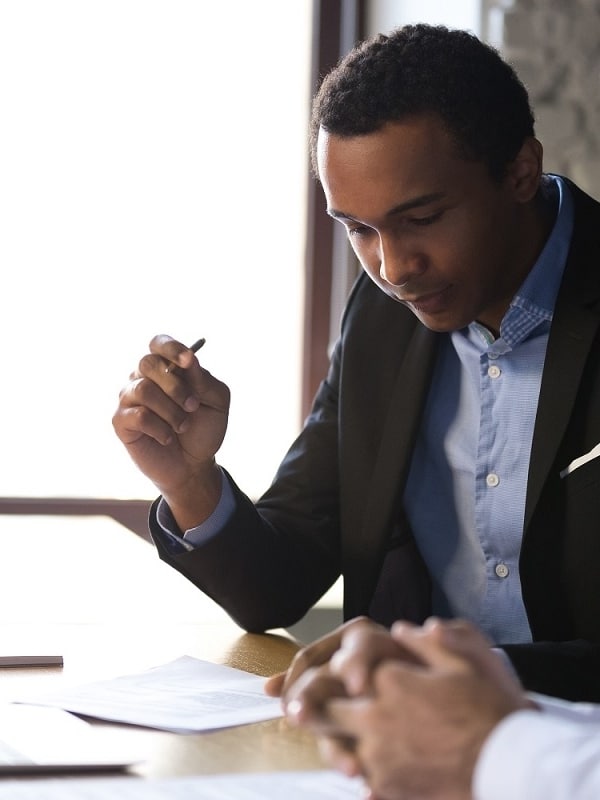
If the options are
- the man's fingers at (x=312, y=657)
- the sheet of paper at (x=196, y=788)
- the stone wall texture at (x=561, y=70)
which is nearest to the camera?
the sheet of paper at (x=196, y=788)

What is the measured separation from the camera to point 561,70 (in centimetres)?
299

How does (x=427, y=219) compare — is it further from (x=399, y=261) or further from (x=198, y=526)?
(x=198, y=526)

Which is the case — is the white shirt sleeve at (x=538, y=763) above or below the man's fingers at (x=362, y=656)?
below

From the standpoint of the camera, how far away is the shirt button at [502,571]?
1.62m

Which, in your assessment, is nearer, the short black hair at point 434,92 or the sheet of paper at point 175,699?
the sheet of paper at point 175,699

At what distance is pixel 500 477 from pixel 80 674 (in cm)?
69

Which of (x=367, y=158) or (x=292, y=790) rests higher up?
(x=367, y=158)

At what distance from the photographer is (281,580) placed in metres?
1.60

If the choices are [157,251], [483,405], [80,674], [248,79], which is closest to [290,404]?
[157,251]

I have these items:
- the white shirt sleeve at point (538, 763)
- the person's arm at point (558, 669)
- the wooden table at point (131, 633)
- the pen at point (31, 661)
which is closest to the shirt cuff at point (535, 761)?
the white shirt sleeve at point (538, 763)

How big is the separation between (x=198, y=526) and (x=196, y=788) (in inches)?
29.8

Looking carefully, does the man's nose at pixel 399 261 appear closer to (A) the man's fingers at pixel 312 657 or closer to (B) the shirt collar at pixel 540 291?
(B) the shirt collar at pixel 540 291

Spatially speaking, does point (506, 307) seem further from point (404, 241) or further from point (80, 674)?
point (80, 674)

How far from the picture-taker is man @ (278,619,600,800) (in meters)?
0.64
